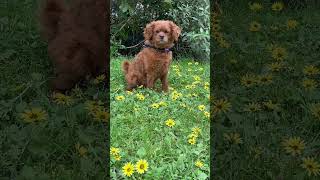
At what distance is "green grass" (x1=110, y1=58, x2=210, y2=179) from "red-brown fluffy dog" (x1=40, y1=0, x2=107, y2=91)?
299 mm

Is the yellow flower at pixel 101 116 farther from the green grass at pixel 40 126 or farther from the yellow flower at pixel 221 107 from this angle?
the yellow flower at pixel 221 107

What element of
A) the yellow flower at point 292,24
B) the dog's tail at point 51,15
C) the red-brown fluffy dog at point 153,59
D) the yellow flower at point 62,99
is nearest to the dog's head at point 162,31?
the red-brown fluffy dog at point 153,59

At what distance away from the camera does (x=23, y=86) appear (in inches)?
135

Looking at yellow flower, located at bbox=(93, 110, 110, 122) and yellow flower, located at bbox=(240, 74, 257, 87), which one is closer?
yellow flower, located at bbox=(93, 110, 110, 122)

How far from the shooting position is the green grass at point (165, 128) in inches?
102

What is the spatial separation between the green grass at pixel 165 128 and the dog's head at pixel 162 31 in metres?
0.36

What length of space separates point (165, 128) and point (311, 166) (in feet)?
2.90

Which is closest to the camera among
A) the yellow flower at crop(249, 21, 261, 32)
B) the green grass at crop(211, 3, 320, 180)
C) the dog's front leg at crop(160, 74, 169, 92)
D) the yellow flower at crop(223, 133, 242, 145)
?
the green grass at crop(211, 3, 320, 180)

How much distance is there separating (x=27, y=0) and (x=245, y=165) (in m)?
3.20

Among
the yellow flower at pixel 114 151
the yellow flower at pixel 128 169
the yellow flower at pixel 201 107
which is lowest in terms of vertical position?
the yellow flower at pixel 128 169

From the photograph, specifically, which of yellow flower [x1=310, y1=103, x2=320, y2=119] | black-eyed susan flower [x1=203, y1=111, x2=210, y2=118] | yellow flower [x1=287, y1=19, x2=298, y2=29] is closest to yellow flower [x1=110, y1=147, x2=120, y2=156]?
black-eyed susan flower [x1=203, y1=111, x2=210, y2=118]

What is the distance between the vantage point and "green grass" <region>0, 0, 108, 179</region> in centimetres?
248

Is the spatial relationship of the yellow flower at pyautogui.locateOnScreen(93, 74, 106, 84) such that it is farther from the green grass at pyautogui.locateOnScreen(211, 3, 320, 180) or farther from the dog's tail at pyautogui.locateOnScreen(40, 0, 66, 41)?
the green grass at pyautogui.locateOnScreen(211, 3, 320, 180)

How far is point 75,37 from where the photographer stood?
3.26 m
